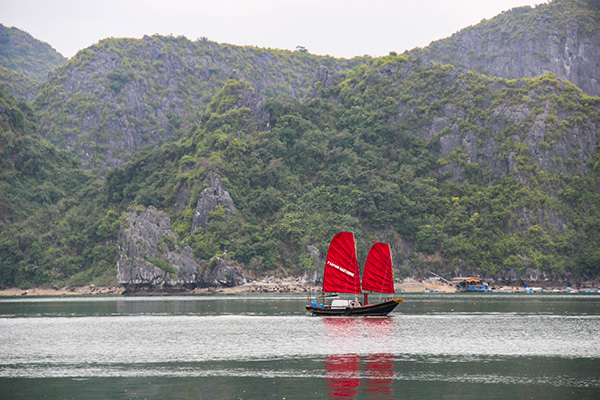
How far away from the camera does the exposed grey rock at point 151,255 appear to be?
124m

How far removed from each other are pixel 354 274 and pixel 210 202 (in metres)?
77.0

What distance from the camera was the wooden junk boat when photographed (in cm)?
6944

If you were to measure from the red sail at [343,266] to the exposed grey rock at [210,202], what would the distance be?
2882 inches

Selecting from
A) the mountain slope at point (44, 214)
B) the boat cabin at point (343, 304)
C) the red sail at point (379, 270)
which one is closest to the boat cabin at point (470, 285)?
the boat cabin at point (343, 304)

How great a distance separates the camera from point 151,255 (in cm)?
12581

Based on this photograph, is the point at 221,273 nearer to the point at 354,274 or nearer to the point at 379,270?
the point at 354,274

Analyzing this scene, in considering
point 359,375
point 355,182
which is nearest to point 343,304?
point 359,375

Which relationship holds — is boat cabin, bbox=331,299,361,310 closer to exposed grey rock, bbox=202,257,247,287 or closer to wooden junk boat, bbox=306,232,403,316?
wooden junk boat, bbox=306,232,403,316

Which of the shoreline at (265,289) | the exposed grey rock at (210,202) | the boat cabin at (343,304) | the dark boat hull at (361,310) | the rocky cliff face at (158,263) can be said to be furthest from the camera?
the exposed grey rock at (210,202)

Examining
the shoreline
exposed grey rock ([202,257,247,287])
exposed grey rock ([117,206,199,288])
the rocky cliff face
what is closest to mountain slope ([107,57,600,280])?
the shoreline

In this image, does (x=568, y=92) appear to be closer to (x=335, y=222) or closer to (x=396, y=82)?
(x=396, y=82)

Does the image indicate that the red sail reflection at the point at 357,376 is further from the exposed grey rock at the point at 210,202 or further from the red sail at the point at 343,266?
the exposed grey rock at the point at 210,202

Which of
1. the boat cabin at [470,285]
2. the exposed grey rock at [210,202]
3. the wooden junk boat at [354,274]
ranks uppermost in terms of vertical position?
the exposed grey rock at [210,202]

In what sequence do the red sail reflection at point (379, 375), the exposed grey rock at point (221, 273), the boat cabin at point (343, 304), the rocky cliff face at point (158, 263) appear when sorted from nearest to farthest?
the red sail reflection at point (379, 375)
the boat cabin at point (343, 304)
the rocky cliff face at point (158, 263)
the exposed grey rock at point (221, 273)
